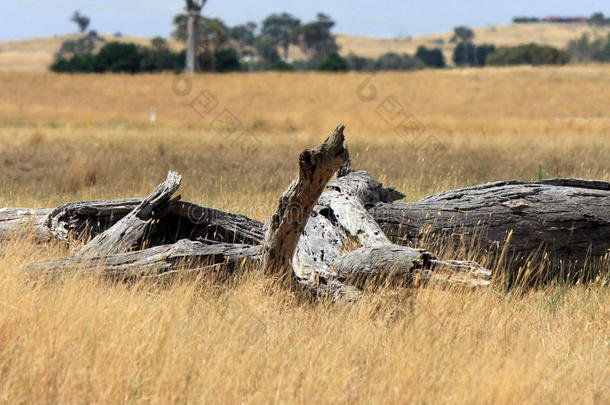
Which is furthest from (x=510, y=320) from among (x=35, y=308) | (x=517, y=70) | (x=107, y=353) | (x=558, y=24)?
(x=558, y=24)

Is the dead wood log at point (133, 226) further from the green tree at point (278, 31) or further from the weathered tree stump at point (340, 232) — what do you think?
the green tree at point (278, 31)

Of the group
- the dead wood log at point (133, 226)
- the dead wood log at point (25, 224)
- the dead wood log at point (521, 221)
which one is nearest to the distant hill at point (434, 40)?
the dead wood log at point (25, 224)

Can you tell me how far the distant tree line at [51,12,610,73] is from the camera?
49750 mm

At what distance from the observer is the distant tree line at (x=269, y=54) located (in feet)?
163

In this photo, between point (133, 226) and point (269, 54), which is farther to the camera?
point (269, 54)

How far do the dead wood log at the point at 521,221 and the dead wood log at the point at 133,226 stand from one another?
178 cm

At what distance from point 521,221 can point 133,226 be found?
3.14 m

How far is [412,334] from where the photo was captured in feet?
11.3

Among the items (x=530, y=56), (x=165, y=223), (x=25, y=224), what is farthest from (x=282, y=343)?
(x=530, y=56)

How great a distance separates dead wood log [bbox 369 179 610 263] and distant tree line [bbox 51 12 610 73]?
156 feet

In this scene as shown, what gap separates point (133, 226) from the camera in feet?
15.3

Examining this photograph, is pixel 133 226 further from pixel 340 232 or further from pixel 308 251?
pixel 340 232

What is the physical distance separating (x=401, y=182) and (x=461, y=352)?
617 cm

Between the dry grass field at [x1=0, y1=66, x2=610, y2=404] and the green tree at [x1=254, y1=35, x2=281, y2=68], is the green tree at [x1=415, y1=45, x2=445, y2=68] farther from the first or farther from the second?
the dry grass field at [x1=0, y1=66, x2=610, y2=404]
